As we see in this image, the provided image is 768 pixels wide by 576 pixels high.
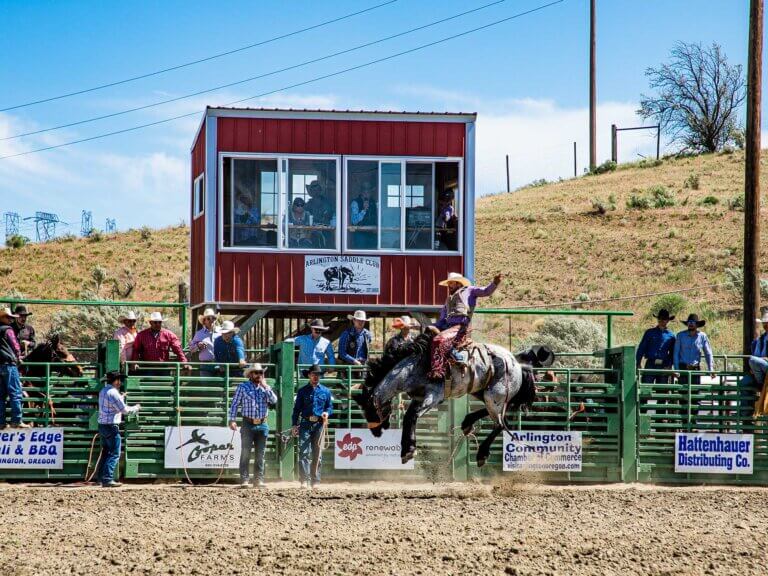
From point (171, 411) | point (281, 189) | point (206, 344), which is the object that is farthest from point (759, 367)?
point (171, 411)

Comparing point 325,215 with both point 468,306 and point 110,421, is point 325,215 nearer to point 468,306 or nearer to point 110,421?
point 110,421

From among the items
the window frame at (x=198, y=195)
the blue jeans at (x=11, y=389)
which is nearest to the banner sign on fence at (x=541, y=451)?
the window frame at (x=198, y=195)

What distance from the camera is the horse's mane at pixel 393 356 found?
13.1m

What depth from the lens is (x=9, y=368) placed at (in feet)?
49.8

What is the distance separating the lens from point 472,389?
13.6 m

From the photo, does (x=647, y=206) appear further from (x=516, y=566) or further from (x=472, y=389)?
(x=516, y=566)

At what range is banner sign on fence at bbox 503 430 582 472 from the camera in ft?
54.5

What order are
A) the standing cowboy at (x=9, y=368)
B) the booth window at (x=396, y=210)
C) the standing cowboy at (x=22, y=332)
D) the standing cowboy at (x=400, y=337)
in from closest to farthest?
the standing cowboy at (x=400, y=337) < the standing cowboy at (x=9, y=368) < the standing cowboy at (x=22, y=332) < the booth window at (x=396, y=210)

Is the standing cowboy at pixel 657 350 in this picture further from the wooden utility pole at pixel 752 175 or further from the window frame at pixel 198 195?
the window frame at pixel 198 195

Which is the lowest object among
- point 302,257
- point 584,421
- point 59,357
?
point 584,421

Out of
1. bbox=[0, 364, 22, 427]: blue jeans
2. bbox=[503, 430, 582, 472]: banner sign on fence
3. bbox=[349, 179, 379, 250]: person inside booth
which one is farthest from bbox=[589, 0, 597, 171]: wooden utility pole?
bbox=[0, 364, 22, 427]: blue jeans

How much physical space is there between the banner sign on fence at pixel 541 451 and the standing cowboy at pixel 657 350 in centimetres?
166

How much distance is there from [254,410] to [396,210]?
4.84m

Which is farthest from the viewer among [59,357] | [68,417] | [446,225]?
[446,225]
